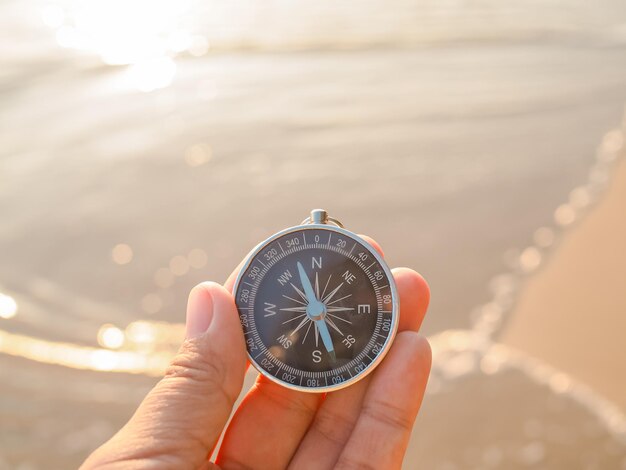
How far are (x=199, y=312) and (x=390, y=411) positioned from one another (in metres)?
1.09

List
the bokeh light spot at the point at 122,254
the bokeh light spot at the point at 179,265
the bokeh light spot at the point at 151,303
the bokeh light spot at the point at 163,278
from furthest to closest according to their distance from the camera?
the bokeh light spot at the point at 122,254 → the bokeh light spot at the point at 179,265 → the bokeh light spot at the point at 163,278 → the bokeh light spot at the point at 151,303

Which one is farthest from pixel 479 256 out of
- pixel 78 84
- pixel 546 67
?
pixel 78 84

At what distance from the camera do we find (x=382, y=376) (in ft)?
10.9

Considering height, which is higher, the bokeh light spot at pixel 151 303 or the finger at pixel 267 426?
the bokeh light spot at pixel 151 303

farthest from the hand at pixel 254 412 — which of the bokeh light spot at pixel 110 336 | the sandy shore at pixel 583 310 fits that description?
the bokeh light spot at pixel 110 336

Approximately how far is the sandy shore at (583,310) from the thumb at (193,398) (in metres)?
3.10

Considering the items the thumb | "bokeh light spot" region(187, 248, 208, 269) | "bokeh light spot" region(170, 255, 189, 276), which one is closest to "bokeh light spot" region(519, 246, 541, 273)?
"bokeh light spot" region(187, 248, 208, 269)

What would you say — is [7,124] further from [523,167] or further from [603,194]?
[603,194]

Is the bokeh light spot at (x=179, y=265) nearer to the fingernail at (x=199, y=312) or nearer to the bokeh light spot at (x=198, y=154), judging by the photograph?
the bokeh light spot at (x=198, y=154)

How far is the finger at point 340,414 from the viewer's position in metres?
3.36

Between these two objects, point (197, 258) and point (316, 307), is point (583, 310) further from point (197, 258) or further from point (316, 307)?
point (197, 258)

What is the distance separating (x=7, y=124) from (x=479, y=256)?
251 inches

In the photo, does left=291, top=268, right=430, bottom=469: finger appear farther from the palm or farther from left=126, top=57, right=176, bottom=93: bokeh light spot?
left=126, top=57, right=176, bottom=93: bokeh light spot

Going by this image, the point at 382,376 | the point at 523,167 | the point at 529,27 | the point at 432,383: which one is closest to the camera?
the point at 382,376
